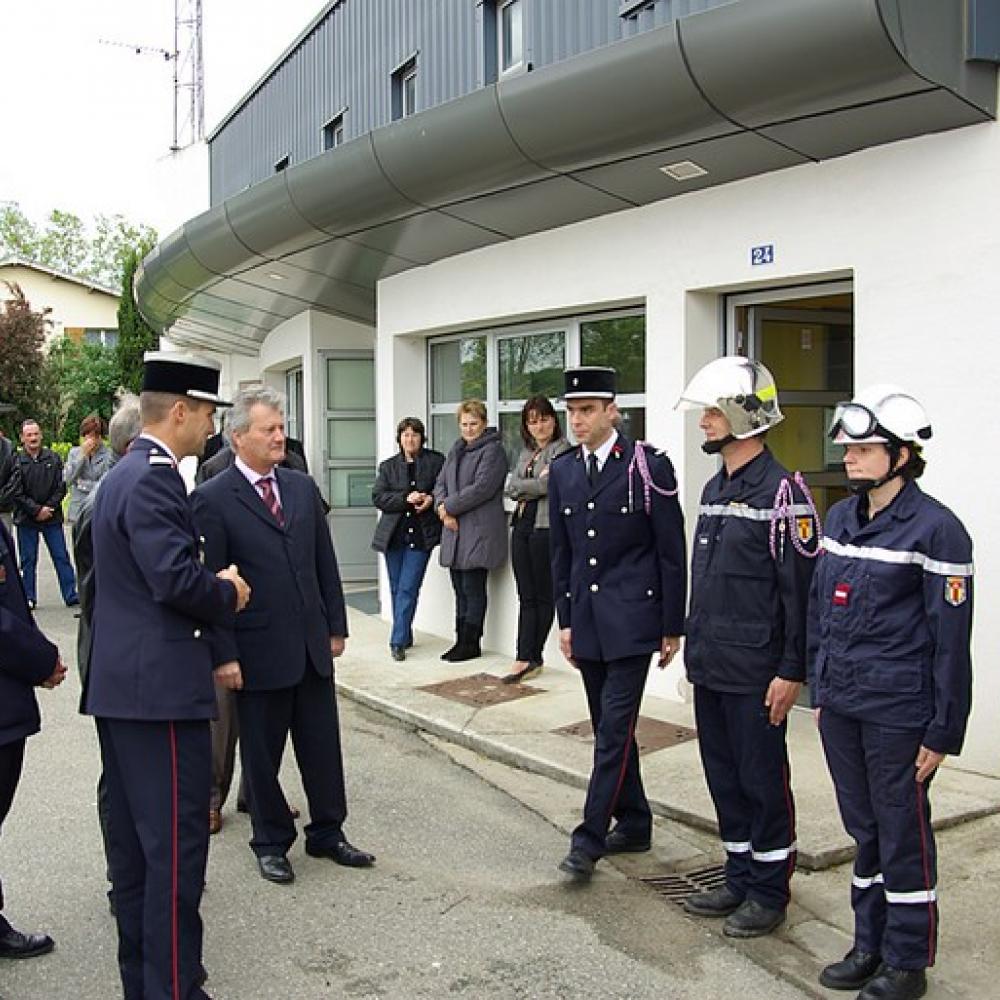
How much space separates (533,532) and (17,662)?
4.92m

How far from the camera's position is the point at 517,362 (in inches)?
391

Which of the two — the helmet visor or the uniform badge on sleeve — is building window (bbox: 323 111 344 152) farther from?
the uniform badge on sleeve

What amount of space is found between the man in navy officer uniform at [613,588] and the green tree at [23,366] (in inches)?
1393

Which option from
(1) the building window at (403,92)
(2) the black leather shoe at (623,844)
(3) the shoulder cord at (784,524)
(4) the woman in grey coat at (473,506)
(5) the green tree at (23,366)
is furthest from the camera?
(5) the green tree at (23,366)

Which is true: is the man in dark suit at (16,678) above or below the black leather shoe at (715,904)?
above

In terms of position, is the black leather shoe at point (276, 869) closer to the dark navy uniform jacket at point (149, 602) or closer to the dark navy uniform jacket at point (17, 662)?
the dark navy uniform jacket at point (17, 662)

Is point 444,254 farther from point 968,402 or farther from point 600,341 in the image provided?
point 968,402

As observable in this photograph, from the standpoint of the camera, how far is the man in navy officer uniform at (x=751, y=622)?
4.55m

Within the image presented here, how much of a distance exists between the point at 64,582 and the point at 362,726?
20.6ft

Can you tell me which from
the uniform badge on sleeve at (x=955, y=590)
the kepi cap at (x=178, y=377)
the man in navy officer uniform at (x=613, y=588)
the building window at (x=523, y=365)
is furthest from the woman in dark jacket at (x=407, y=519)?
the uniform badge on sleeve at (x=955, y=590)

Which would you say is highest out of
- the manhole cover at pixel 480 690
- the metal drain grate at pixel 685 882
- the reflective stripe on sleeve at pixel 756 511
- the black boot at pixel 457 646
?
the reflective stripe on sleeve at pixel 756 511

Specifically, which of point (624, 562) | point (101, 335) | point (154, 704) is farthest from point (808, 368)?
point (101, 335)

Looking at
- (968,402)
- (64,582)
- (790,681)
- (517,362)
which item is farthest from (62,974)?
(64,582)

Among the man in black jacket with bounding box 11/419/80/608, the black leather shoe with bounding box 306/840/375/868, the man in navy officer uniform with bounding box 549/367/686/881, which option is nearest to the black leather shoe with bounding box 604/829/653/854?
the man in navy officer uniform with bounding box 549/367/686/881
